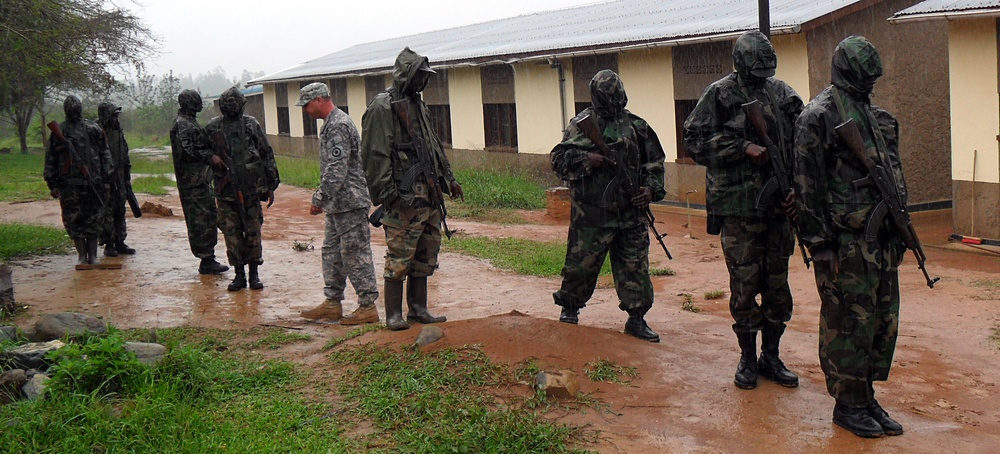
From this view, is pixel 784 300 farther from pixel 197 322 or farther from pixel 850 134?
pixel 197 322

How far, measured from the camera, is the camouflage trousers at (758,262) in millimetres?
5156

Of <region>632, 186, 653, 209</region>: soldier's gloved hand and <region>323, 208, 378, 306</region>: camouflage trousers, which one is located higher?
<region>632, 186, 653, 209</region>: soldier's gloved hand

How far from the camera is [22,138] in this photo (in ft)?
109

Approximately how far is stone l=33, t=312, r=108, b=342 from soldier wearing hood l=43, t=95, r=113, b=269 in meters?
4.20

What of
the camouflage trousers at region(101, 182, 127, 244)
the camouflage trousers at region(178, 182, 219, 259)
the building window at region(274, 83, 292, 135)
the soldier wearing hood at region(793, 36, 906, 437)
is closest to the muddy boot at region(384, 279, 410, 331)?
the soldier wearing hood at region(793, 36, 906, 437)

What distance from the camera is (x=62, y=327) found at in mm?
6027

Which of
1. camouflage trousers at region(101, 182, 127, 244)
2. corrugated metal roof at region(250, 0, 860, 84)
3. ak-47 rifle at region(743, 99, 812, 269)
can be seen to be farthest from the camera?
corrugated metal roof at region(250, 0, 860, 84)

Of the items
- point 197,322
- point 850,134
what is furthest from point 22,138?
point 850,134

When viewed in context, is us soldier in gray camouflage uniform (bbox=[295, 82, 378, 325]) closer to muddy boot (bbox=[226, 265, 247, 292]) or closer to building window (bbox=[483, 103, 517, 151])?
muddy boot (bbox=[226, 265, 247, 292])

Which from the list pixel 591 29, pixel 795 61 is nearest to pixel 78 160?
pixel 795 61

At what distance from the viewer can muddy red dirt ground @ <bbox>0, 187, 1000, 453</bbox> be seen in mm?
4617

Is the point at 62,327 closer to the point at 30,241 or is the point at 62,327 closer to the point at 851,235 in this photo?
the point at 851,235

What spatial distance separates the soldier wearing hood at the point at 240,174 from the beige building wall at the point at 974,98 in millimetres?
7843

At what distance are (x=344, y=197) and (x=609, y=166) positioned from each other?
212cm
